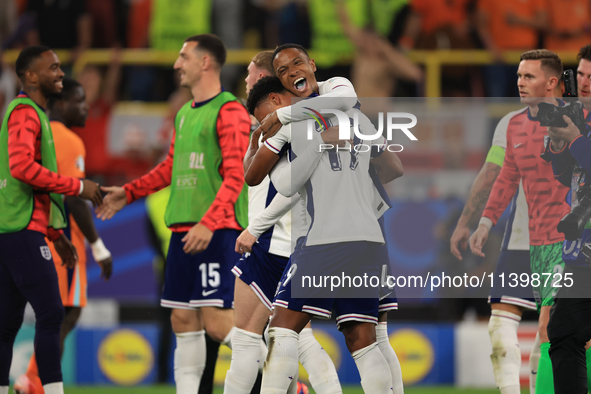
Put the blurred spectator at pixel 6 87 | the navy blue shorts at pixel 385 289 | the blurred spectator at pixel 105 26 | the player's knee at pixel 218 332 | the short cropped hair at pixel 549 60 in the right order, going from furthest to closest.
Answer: the blurred spectator at pixel 105 26 → the blurred spectator at pixel 6 87 → the player's knee at pixel 218 332 → the short cropped hair at pixel 549 60 → the navy blue shorts at pixel 385 289

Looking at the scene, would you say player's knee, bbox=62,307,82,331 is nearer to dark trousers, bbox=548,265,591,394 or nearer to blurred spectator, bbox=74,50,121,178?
blurred spectator, bbox=74,50,121,178

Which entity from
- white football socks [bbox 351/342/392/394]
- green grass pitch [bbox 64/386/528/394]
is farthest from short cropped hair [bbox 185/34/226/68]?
green grass pitch [bbox 64/386/528/394]

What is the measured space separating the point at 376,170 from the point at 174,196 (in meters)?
1.70

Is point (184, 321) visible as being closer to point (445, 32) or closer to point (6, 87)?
point (6, 87)

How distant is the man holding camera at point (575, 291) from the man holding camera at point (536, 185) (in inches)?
23.3

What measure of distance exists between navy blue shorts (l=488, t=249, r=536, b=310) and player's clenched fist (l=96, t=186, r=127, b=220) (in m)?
2.70

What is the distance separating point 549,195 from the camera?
4.83m

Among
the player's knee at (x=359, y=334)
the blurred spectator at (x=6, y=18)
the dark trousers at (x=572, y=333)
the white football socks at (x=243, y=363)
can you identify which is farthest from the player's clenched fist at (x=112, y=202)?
the blurred spectator at (x=6, y=18)

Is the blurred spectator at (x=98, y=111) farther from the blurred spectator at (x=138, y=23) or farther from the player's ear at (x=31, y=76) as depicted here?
the player's ear at (x=31, y=76)

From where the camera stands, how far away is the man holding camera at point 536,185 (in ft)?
15.4

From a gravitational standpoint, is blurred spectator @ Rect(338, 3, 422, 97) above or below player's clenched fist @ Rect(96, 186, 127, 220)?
above

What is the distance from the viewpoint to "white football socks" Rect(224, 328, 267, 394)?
4379 millimetres

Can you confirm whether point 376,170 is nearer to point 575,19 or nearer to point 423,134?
point 423,134

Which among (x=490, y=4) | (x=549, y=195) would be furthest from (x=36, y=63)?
(x=490, y=4)
